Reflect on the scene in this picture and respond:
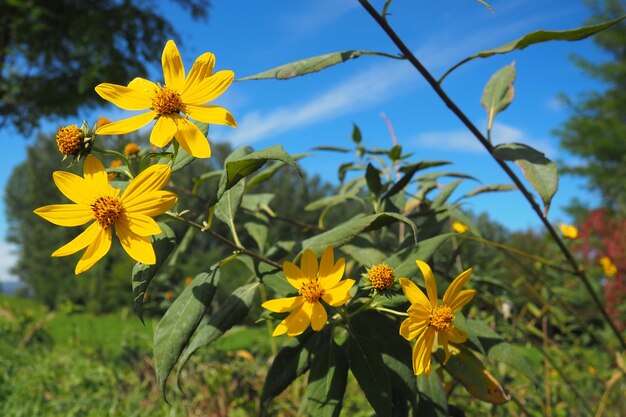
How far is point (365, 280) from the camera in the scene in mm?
533

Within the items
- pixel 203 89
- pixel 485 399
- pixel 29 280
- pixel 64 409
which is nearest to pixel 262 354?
pixel 64 409

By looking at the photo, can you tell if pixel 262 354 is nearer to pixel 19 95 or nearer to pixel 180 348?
pixel 180 348

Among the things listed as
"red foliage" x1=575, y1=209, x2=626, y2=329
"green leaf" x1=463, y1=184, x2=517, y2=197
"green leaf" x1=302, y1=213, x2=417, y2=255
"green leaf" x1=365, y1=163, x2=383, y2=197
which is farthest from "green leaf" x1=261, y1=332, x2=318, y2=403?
"red foliage" x1=575, y1=209, x2=626, y2=329

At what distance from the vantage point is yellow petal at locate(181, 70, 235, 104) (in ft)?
1.65

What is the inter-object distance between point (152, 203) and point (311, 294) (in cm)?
18

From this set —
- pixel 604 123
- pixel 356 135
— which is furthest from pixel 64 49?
pixel 604 123

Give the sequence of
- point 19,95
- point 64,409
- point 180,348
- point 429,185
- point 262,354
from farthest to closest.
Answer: point 19,95
point 262,354
point 64,409
point 429,185
point 180,348

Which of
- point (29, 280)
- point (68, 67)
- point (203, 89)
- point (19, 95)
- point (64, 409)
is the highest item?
point (68, 67)

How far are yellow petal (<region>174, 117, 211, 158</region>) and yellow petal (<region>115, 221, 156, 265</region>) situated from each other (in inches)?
3.8

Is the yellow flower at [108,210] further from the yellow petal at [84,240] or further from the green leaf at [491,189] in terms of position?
the green leaf at [491,189]

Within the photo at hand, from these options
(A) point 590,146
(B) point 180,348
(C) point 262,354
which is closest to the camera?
(B) point 180,348

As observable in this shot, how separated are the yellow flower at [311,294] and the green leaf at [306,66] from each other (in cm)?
22

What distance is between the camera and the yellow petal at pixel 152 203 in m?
0.47

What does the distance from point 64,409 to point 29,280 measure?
1301cm
